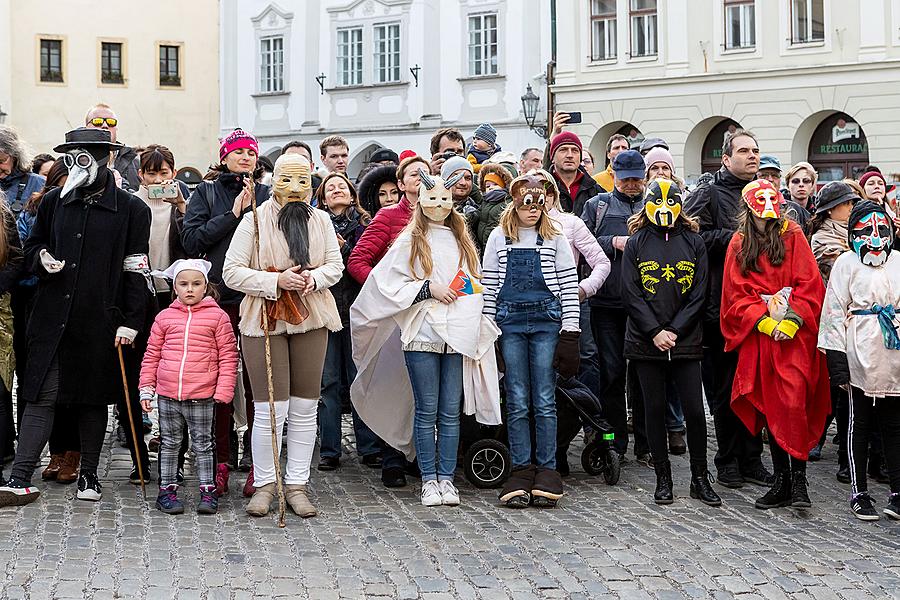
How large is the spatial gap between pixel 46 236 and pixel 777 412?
4.53m

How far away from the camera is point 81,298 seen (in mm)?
7629

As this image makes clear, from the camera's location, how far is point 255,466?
7520mm

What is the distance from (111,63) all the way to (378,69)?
10.6 metres

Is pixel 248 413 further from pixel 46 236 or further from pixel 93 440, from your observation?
pixel 46 236

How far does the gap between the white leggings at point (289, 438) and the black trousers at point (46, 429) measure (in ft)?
3.32

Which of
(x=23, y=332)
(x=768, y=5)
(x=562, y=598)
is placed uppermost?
(x=768, y=5)

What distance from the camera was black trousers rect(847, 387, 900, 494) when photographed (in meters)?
7.45

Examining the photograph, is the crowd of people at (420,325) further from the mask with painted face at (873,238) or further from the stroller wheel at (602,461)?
the stroller wheel at (602,461)

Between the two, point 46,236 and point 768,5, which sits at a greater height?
point 768,5

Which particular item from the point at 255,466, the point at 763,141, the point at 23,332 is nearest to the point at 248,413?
the point at 255,466

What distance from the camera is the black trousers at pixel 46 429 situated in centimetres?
760

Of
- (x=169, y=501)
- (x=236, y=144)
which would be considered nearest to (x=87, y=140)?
(x=236, y=144)

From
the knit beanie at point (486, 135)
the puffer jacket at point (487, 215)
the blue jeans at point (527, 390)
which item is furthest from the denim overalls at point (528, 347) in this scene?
the knit beanie at point (486, 135)

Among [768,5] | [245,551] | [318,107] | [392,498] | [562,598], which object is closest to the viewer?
[562,598]
